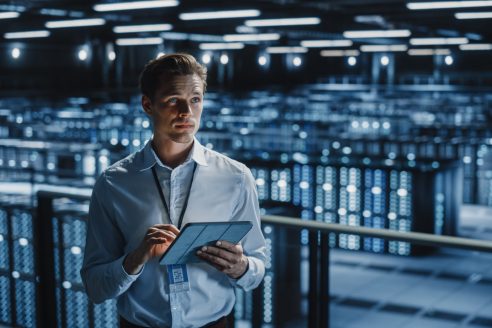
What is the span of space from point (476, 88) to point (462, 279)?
2672cm

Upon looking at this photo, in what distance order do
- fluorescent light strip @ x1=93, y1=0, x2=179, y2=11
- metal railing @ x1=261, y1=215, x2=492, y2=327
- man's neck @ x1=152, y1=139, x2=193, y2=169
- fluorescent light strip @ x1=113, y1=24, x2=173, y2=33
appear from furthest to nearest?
fluorescent light strip @ x1=113, y1=24, x2=173, y2=33
fluorescent light strip @ x1=93, y1=0, x2=179, y2=11
metal railing @ x1=261, y1=215, x2=492, y2=327
man's neck @ x1=152, y1=139, x2=193, y2=169

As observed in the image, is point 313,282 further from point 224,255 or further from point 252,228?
point 224,255

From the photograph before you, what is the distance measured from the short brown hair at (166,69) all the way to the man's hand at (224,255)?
1.61ft

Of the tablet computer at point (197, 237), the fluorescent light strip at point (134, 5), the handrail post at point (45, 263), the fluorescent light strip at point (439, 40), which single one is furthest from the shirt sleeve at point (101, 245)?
the fluorescent light strip at point (439, 40)

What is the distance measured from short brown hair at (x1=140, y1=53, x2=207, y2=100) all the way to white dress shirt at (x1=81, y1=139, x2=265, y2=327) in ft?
0.63

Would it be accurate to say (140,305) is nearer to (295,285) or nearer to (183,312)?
(183,312)

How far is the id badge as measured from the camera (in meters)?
2.15

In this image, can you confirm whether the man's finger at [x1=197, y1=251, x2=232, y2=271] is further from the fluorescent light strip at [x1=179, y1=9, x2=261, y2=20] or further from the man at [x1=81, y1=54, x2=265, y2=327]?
the fluorescent light strip at [x1=179, y1=9, x2=261, y2=20]

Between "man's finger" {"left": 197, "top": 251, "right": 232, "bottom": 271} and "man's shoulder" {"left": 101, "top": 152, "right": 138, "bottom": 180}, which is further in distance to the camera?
"man's shoulder" {"left": 101, "top": 152, "right": 138, "bottom": 180}

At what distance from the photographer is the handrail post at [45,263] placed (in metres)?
4.36

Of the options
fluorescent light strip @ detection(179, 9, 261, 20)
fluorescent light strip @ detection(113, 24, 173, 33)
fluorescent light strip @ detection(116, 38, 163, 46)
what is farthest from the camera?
fluorescent light strip @ detection(116, 38, 163, 46)

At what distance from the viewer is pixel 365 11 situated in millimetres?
16219

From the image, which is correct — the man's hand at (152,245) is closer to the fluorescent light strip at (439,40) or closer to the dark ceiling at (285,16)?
the dark ceiling at (285,16)

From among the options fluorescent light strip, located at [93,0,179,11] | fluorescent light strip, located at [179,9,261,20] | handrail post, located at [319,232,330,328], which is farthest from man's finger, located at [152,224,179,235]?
fluorescent light strip, located at [179,9,261,20]
